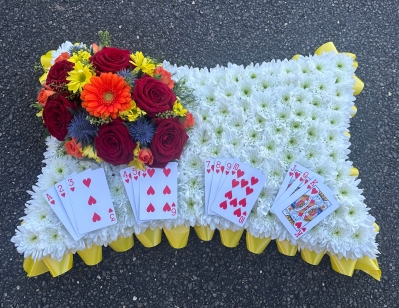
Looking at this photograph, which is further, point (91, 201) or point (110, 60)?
point (91, 201)

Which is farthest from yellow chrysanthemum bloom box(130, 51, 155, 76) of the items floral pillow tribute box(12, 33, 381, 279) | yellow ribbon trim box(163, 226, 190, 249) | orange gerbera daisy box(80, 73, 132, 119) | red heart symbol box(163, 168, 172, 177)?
yellow ribbon trim box(163, 226, 190, 249)

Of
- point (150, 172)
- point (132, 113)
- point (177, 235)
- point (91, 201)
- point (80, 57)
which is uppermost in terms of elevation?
point (80, 57)

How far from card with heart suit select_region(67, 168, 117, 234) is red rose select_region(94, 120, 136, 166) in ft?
0.51

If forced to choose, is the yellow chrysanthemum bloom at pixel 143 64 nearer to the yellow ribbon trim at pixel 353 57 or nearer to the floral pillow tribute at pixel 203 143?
the floral pillow tribute at pixel 203 143

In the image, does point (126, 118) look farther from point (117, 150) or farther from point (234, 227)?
point (234, 227)

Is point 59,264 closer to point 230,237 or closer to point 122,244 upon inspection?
point 122,244

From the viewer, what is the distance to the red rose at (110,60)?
1137 mm

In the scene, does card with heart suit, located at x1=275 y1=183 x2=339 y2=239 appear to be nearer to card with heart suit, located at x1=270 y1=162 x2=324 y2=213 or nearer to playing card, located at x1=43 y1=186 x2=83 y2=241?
card with heart suit, located at x1=270 y1=162 x2=324 y2=213

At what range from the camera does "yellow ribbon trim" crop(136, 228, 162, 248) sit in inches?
53.9

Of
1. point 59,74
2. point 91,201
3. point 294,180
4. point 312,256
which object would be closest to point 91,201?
point 91,201

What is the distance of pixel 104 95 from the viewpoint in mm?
1089

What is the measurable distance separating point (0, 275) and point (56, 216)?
43 cm

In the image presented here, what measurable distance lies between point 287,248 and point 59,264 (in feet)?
2.72

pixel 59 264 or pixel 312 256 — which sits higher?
pixel 312 256
